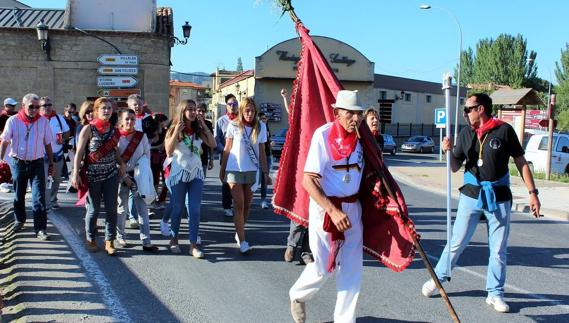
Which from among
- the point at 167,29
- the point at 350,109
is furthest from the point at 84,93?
the point at 350,109

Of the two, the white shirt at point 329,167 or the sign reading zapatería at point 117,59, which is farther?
the sign reading zapatería at point 117,59

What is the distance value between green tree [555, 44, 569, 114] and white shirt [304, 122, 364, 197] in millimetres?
52088

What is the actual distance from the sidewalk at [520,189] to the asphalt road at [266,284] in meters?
3.80

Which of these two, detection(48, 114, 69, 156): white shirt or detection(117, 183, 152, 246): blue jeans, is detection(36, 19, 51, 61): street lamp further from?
detection(117, 183, 152, 246): blue jeans

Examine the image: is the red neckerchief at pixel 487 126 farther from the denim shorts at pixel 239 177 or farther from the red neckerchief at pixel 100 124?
the red neckerchief at pixel 100 124

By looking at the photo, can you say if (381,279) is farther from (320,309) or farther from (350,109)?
(350,109)

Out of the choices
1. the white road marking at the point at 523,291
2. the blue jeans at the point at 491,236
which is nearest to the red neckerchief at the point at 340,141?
the blue jeans at the point at 491,236

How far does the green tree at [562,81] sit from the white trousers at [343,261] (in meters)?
52.1

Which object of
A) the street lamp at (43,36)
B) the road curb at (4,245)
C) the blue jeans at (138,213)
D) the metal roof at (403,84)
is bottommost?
the road curb at (4,245)

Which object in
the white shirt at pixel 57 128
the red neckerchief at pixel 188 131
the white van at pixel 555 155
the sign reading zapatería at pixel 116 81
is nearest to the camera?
the red neckerchief at pixel 188 131

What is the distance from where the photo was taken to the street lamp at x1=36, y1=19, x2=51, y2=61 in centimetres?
2246

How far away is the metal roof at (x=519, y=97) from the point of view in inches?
889

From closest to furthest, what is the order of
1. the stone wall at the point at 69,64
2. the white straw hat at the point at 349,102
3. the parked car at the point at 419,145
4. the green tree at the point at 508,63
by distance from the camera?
the white straw hat at the point at 349,102
the stone wall at the point at 69,64
the parked car at the point at 419,145
the green tree at the point at 508,63

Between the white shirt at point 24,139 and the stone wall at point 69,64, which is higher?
the stone wall at point 69,64
